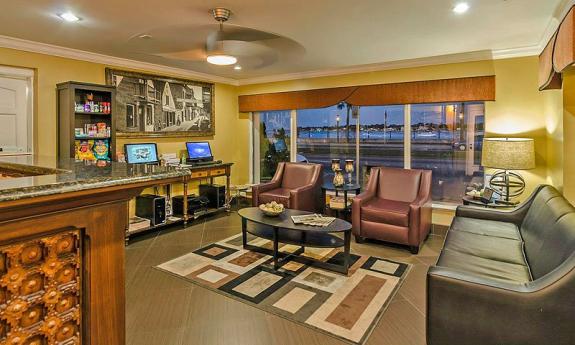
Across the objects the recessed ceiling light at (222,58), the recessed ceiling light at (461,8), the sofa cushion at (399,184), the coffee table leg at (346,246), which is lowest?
the coffee table leg at (346,246)

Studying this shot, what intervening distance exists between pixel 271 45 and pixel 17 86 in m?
2.98

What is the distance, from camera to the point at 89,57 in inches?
177

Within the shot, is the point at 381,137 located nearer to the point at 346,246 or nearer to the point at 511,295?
the point at 346,246

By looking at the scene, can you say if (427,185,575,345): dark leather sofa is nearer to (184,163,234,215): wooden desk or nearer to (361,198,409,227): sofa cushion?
(361,198,409,227): sofa cushion

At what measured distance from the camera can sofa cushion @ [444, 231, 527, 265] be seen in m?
2.62

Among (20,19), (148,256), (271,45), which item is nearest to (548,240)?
(271,45)

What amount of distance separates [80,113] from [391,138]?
437 cm

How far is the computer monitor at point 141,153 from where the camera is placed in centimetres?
489

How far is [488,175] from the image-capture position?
4.53 meters

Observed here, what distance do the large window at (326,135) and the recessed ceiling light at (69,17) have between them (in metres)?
3.85

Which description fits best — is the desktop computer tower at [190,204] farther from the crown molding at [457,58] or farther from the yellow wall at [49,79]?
the crown molding at [457,58]

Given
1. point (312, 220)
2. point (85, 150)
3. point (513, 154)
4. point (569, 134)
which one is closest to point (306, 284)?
point (312, 220)

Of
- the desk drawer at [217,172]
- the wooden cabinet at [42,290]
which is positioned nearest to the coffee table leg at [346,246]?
the wooden cabinet at [42,290]

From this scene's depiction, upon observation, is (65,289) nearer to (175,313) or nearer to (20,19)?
(175,313)
